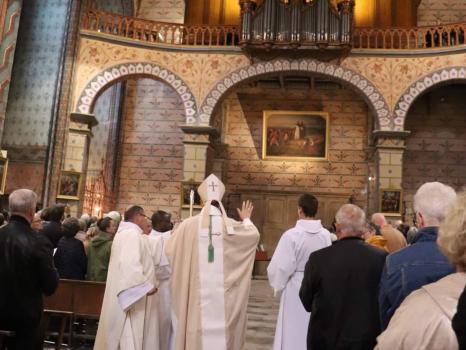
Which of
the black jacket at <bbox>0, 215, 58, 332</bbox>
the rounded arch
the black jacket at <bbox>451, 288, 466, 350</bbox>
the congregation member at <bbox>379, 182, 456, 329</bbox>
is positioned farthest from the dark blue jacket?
the rounded arch

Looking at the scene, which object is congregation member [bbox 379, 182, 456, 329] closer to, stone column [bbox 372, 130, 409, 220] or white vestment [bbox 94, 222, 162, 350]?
white vestment [bbox 94, 222, 162, 350]

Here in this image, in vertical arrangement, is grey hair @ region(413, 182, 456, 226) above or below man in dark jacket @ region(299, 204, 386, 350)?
above

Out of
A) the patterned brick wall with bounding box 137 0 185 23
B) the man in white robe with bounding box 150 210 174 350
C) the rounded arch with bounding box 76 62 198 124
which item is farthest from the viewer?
the patterned brick wall with bounding box 137 0 185 23

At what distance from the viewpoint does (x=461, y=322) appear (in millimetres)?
1223

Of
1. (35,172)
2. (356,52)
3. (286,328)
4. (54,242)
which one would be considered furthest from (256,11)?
(286,328)

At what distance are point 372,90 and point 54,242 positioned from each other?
400 inches

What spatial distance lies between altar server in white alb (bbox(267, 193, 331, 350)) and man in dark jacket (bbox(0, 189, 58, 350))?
1928 millimetres

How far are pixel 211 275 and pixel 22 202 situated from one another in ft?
5.53

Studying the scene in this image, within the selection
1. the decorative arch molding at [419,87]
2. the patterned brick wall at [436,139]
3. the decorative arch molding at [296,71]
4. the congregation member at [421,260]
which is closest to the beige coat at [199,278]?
the congregation member at [421,260]

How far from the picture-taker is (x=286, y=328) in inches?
177

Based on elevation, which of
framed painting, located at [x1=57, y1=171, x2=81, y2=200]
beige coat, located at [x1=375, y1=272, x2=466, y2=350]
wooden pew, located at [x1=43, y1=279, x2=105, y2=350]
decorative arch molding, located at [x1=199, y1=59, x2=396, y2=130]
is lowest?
wooden pew, located at [x1=43, y1=279, x2=105, y2=350]

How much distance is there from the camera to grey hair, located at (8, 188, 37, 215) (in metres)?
3.44

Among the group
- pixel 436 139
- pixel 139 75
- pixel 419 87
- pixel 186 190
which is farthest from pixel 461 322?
pixel 436 139

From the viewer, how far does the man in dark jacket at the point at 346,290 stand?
3004 mm
